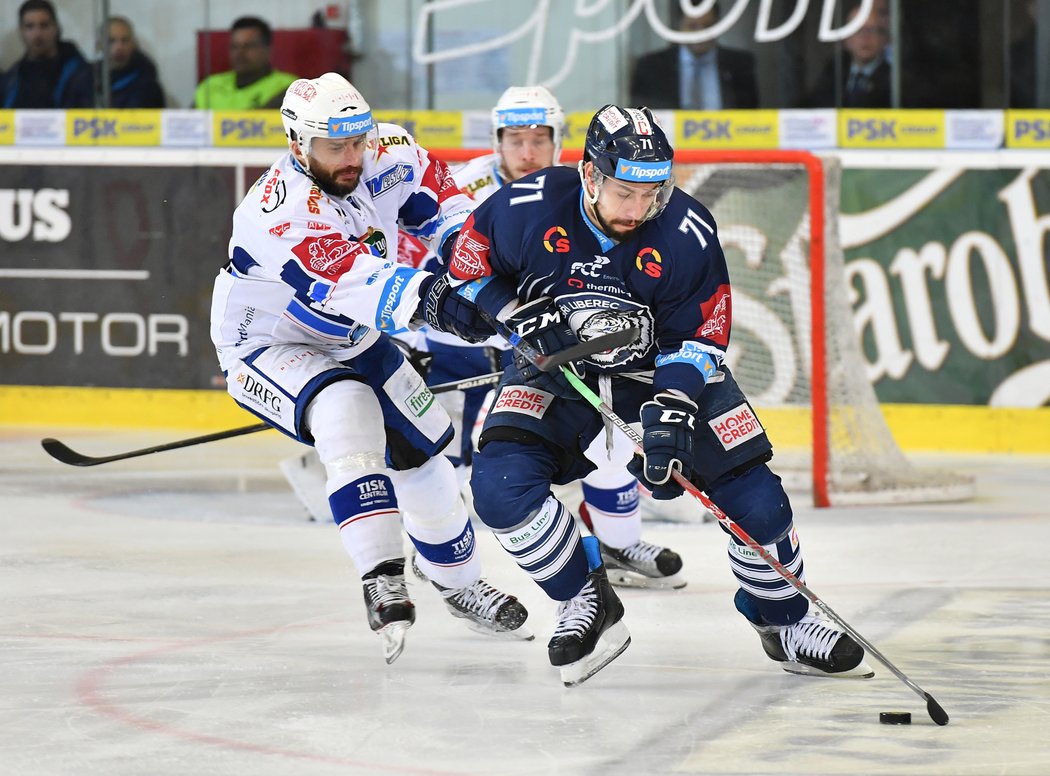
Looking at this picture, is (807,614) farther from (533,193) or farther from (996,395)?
(996,395)

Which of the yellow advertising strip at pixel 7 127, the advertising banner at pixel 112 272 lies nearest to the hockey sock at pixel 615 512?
the advertising banner at pixel 112 272

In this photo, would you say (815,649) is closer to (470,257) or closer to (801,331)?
(470,257)

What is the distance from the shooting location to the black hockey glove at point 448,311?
345 centimetres

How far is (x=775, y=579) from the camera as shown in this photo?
3.42 m

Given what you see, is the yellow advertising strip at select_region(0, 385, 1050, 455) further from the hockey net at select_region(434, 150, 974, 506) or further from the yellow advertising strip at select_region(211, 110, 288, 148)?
the yellow advertising strip at select_region(211, 110, 288, 148)

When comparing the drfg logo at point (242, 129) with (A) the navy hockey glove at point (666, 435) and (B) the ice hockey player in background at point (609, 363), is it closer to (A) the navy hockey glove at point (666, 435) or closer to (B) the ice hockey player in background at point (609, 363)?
(B) the ice hockey player in background at point (609, 363)

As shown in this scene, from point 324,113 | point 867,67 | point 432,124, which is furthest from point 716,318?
point 432,124

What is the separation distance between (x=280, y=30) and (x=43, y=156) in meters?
1.18

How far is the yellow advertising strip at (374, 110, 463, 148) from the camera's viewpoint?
7.48m

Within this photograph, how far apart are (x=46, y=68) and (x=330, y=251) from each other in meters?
4.84

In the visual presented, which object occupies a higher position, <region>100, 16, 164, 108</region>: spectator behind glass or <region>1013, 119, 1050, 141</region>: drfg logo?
<region>100, 16, 164, 108</region>: spectator behind glass

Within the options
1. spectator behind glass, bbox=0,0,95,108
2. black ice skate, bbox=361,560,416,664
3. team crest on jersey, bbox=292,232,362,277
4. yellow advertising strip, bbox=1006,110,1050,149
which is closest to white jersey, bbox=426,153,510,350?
team crest on jersey, bbox=292,232,362,277

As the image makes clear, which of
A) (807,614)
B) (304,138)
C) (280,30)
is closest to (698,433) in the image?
(807,614)

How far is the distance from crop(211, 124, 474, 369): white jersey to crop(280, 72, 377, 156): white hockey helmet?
87 millimetres
